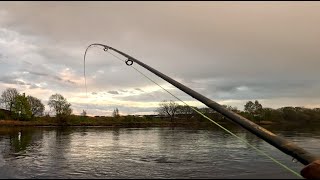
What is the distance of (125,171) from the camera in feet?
49.8

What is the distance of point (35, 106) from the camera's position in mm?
116250

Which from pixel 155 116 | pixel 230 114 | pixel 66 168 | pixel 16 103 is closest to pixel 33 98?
pixel 16 103

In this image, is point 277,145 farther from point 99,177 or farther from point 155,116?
point 155,116

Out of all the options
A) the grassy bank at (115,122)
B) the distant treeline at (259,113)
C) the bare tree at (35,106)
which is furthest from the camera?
the bare tree at (35,106)

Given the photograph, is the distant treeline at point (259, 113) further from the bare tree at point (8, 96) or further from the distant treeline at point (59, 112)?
the bare tree at point (8, 96)

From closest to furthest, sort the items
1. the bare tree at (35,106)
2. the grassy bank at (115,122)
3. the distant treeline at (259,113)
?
the distant treeline at (259,113) < the grassy bank at (115,122) < the bare tree at (35,106)

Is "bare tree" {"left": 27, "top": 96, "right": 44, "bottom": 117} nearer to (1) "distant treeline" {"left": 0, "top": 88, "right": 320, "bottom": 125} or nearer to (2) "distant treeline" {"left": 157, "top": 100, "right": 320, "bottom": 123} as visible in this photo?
(1) "distant treeline" {"left": 0, "top": 88, "right": 320, "bottom": 125}

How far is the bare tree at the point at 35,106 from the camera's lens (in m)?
115

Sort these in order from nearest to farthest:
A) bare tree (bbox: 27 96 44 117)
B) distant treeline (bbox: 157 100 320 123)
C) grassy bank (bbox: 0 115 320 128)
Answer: distant treeline (bbox: 157 100 320 123), grassy bank (bbox: 0 115 320 128), bare tree (bbox: 27 96 44 117)

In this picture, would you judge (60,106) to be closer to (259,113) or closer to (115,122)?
(115,122)

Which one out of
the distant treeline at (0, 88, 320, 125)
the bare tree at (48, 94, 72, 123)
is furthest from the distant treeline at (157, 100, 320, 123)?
the bare tree at (48, 94, 72, 123)

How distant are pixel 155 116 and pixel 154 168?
119 meters

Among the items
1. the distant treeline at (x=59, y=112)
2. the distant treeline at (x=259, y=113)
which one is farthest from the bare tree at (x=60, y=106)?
the distant treeline at (x=259, y=113)

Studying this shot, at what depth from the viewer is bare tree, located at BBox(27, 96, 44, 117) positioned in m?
115
